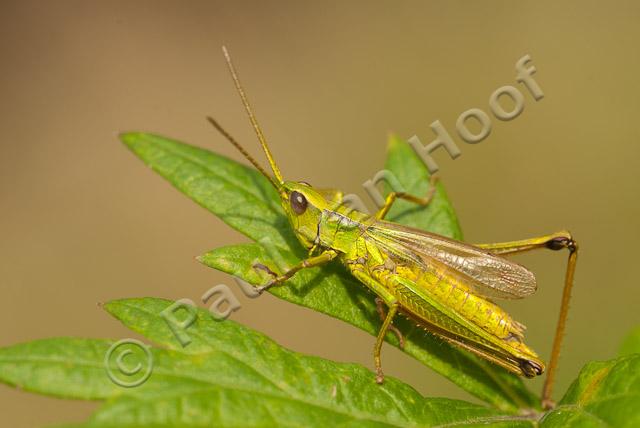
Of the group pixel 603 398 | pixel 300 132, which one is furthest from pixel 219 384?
pixel 300 132

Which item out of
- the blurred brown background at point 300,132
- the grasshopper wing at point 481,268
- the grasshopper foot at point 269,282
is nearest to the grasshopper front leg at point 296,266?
the grasshopper foot at point 269,282

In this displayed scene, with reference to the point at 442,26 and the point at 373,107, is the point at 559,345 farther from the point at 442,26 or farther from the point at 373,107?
the point at 442,26

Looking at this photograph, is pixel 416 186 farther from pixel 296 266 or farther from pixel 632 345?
pixel 632 345

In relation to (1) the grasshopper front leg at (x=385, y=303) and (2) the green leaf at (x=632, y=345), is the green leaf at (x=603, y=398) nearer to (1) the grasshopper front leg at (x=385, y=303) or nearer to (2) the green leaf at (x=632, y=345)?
(2) the green leaf at (x=632, y=345)

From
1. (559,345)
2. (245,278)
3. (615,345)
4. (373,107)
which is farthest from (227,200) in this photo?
(373,107)

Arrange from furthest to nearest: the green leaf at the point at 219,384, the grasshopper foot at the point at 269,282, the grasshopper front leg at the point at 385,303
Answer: the grasshopper front leg at the point at 385,303, the grasshopper foot at the point at 269,282, the green leaf at the point at 219,384

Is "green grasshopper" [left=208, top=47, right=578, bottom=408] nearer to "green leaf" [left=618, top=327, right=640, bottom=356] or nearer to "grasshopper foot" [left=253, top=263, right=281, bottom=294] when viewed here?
"grasshopper foot" [left=253, top=263, right=281, bottom=294]

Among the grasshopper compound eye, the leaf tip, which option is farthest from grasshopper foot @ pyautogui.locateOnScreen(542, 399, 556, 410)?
the leaf tip
